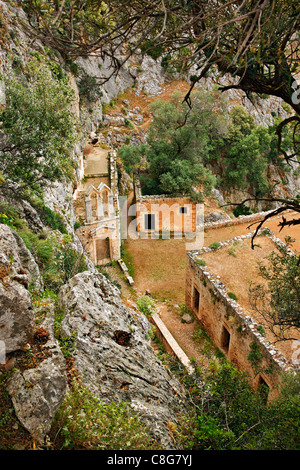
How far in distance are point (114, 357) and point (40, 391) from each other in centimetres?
196

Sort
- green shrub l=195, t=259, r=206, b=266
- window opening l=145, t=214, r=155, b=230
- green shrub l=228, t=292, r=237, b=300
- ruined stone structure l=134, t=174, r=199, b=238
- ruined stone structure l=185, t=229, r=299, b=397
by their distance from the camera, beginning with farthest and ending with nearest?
window opening l=145, t=214, r=155, b=230
ruined stone structure l=134, t=174, r=199, b=238
green shrub l=195, t=259, r=206, b=266
green shrub l=228, t=292, r=237, b=300
ruined stone structure l=185, t=229, r=299, b=397

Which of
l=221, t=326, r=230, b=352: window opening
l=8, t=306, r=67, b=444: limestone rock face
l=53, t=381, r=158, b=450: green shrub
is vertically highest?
l=8, t=306, r=67, b=444: limestone rock face

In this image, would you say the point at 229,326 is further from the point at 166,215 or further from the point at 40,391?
the point at 166,215

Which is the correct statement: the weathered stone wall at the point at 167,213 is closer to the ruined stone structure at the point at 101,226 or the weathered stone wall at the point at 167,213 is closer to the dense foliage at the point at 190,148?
the dense foliage at the point at 190,148

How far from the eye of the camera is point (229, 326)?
13.6m

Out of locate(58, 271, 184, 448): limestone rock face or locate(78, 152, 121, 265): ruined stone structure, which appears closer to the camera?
locate(58, 271, 184, 448): limestone rock face

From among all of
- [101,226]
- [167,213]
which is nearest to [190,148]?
[167,213]

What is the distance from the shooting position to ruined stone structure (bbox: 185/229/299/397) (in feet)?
36.9

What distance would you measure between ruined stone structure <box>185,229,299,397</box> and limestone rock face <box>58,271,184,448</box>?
4.59 m

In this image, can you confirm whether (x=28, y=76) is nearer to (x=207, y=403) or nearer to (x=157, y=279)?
(x=157, y=279)

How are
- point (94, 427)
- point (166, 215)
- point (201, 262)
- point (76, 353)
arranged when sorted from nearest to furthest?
point (94, 427) < point (76, 353) < point (201, 262) < point (166, 215)

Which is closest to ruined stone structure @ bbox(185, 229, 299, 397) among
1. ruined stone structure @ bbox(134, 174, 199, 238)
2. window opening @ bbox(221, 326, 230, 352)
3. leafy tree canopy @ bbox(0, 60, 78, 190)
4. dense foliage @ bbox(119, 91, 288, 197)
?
window opening @ bbox(221, 326, 230, 352)

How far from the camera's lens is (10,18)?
→ 62.9 ft

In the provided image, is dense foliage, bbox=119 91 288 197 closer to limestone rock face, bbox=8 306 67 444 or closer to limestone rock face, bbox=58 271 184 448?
limestone rock face, bbox=58 271 184 448
